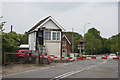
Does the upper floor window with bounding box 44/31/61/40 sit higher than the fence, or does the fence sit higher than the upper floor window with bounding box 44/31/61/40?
the upper floor window with bounding box 44/31/61/40

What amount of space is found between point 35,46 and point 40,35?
6.44 ft

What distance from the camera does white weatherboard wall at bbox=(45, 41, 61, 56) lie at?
1224 inches

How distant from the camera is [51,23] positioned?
3141 cm

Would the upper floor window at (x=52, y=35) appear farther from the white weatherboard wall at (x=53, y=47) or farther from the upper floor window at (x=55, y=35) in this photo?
the white weatherboard wall at (x=53, y=47)

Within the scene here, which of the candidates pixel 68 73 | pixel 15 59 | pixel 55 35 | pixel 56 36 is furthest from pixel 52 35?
pixel 68 73

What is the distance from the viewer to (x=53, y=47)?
31422 mm

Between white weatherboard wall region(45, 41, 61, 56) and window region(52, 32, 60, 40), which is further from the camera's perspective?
window region(52, 32, 60, 40)

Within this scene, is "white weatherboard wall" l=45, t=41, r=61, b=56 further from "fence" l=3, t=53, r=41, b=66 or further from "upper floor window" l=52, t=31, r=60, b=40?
"fence" l=3, t=53, r=41, b=66

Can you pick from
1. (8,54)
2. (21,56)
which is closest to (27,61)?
(21,56)

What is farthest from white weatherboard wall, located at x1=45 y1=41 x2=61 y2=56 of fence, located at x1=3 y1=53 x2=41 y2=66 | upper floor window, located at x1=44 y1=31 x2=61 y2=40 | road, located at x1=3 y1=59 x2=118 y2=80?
road, located at x1=3 y1=59 x2=118 y2=80

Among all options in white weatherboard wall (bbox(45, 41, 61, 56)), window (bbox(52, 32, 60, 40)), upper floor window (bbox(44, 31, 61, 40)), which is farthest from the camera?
window (bbox(52, 32, 60, 40))

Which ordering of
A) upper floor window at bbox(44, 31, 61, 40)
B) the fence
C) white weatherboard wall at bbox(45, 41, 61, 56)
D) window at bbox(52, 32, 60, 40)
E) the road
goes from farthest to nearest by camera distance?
window at bbox(52, 32, 60, 40), upper floor window at bbox(44, 31, 61, 40), white weatherboard wall at bbox(45, 41, 61, 56), the fence, the road

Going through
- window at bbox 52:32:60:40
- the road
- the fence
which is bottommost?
the road

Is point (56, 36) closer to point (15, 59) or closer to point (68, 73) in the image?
point (15, 59)
